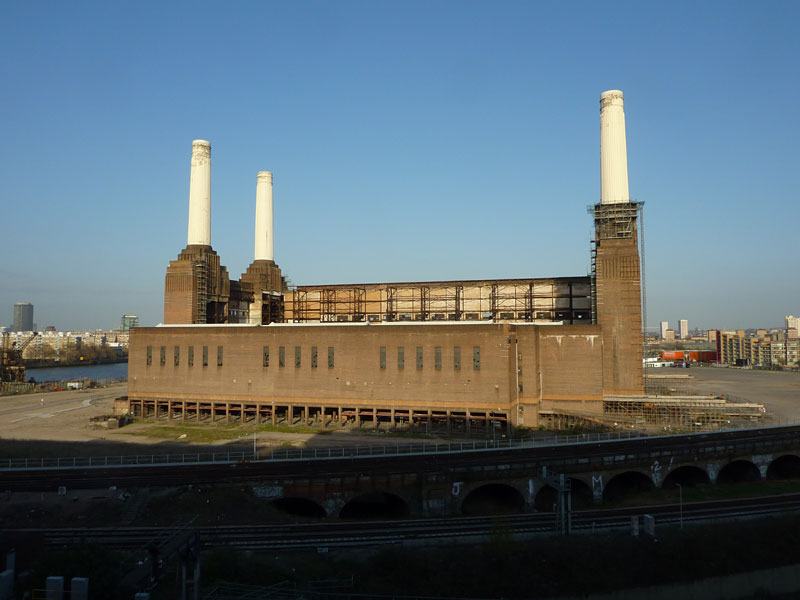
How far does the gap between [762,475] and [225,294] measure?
6497cm

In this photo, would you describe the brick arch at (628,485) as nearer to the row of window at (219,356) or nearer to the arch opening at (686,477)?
the arch opening at (686,477)

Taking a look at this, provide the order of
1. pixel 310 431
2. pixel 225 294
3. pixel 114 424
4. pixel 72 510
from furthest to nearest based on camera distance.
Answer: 1. pixel 225 294
2. pixel 114 424
3. pixel 310 431
4. pixel 72 510

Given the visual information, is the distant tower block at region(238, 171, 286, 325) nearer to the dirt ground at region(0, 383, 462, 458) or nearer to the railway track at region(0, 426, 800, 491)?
the dirt ground at region(0, 383, 462, 458)

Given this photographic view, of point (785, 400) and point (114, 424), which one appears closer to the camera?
point (114, 424)

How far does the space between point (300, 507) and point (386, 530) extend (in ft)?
28.2

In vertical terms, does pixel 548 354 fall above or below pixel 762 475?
above

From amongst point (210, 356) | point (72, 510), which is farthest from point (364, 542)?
point (210, 356)

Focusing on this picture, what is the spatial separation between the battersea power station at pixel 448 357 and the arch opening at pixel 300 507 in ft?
67.2

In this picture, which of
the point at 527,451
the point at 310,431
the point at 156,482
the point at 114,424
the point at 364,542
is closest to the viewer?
the point at 364,542

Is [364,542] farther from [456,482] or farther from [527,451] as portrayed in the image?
[527,451]

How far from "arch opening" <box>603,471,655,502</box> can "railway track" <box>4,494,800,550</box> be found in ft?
13.1

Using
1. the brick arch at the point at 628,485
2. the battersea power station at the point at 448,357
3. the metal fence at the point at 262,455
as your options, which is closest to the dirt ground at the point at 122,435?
the metal fence at the point at 262,455

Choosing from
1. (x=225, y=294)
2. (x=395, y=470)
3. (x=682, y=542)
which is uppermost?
(x=225, y=294)

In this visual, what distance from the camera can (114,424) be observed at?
6144 cm
